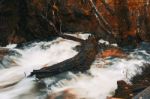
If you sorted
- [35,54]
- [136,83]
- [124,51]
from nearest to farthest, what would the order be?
[136,83]
[124,51]
[35,54]

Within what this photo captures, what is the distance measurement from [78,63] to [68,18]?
3737 millimetres

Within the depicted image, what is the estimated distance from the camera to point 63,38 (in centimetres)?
1163

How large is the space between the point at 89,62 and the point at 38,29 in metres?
3.79

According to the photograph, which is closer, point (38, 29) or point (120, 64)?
point (120, 64)

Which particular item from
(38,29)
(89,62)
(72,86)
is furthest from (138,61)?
(38,29)

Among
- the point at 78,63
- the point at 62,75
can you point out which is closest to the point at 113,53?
the point at 78,63

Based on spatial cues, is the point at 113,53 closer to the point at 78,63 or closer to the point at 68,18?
the point at 78,63

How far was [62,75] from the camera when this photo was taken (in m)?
8.42

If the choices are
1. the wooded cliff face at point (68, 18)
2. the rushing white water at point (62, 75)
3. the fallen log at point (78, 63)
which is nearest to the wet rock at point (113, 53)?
the rushing white water at point (62, 75)

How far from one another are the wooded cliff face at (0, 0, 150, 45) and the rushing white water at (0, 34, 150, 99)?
1.98ft

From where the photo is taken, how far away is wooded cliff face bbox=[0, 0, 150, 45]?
35.8 feet

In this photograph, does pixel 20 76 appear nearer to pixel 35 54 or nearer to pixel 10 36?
pixel 35 54

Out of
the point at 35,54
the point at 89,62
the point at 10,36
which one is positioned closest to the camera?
the point at 89,62

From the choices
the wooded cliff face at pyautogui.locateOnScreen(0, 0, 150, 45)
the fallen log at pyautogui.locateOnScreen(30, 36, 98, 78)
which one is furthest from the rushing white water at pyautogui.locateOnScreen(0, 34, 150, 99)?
the wooded cliff face at pyautogui.locateOnScreen(0, 0, 150, 45)
